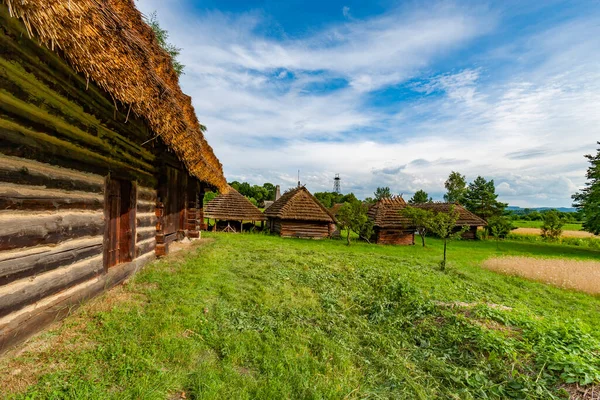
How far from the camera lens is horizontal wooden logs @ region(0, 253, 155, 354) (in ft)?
8.53

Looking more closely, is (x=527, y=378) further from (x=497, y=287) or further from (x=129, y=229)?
(x=497, y=287)

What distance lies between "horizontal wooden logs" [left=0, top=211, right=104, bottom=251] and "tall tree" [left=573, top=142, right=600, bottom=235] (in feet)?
104

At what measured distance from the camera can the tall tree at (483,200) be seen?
3188 cm

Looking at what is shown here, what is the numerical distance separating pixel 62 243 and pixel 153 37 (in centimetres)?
566

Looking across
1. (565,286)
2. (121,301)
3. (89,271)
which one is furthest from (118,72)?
(565,286)

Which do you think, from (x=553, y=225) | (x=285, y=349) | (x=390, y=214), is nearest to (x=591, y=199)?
(x=553, y=225)

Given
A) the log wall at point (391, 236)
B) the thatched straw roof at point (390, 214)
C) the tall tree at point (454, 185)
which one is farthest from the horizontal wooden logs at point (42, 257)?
the tall tree at point (454, 185)

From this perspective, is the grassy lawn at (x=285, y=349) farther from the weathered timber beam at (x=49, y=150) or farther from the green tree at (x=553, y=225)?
the green tree at (x=553, y=225)

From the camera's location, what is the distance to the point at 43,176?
3072mm

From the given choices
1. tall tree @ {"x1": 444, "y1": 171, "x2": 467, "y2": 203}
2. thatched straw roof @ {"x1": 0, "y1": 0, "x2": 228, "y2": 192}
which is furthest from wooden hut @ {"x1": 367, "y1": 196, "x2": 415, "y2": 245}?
tall tree @ {"x1": 444, "y1": 171, "x2": 467, "y2": 203}

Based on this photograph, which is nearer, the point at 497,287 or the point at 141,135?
the point at 141,135

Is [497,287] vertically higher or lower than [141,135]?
lower

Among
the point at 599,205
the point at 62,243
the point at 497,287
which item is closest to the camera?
the point at 62,243

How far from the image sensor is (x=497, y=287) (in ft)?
27.6
